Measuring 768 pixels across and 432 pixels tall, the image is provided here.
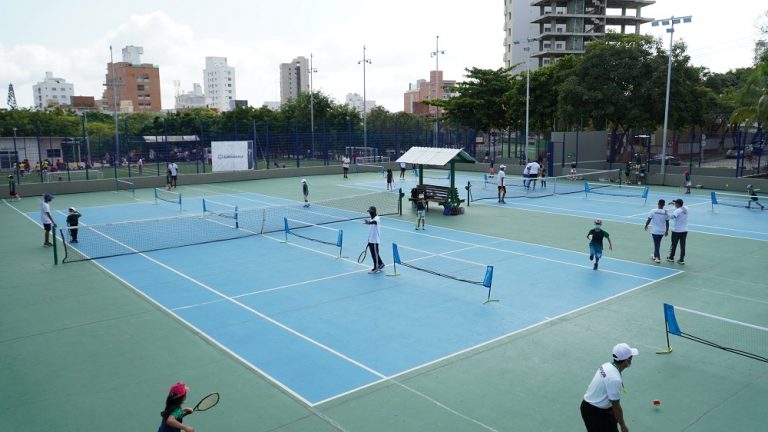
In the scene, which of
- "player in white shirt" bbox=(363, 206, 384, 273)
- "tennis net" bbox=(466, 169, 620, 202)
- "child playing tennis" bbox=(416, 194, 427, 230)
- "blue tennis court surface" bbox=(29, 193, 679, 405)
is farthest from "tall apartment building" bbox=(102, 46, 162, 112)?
"player in white shirt" bbox=(363, 206, 384, 273)

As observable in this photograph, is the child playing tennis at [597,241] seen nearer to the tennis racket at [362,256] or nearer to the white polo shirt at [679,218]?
the white polo shirt at [679,218]

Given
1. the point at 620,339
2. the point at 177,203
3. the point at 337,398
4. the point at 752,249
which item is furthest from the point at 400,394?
the point at 177,203

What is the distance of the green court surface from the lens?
8422 mm

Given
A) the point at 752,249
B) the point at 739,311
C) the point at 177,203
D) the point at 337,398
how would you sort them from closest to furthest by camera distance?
the point at 337,398 → the point at 739,311 → the point at 752,249 → the point at 177,203

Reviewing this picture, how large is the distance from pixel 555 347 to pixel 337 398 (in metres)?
4.40

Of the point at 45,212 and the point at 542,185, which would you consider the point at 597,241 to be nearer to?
the point at 45,212

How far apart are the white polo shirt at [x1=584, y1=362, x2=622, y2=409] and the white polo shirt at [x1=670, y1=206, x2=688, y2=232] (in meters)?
11.9

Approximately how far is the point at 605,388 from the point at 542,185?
3150 cm

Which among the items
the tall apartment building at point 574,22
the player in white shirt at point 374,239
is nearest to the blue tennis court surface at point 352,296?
the player in white shirt at point 374,239

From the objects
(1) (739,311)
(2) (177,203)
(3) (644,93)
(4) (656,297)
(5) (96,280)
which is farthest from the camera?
(3) (644,93)

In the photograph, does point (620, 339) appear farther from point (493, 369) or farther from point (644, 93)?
point (644, 93)

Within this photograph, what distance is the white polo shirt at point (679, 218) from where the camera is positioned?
16.8 metres

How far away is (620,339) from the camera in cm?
1141

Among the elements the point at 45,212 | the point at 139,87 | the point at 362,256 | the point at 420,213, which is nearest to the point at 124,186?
the point at 45,212
